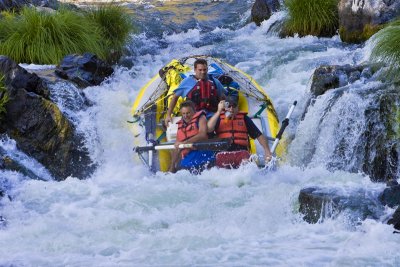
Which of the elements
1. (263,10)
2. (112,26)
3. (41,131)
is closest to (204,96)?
(41,131)

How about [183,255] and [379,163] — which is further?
[379,163]

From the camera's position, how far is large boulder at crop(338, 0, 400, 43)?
417 inches

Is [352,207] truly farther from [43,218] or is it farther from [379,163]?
[43,218]

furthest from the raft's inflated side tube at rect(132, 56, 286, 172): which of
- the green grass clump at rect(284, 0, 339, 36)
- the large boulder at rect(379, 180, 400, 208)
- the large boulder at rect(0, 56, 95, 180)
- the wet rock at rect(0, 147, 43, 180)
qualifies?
the green grass clump at rect(284, 0, 339, 36)

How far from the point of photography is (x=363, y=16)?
35.6 ft

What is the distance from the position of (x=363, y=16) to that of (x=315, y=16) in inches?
42.0

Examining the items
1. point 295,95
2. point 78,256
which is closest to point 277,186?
point 78,256

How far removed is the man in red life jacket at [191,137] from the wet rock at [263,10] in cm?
679

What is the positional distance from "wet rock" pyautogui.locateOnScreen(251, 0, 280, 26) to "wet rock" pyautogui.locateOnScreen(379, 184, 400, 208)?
8.50 metres

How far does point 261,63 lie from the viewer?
36.0 feet

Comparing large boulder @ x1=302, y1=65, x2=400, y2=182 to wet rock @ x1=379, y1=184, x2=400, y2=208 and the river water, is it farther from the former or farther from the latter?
wet rock @ x1=379, y1=184, x2=400, y2=208

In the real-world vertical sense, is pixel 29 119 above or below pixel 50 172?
above

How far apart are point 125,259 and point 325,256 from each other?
1331mm

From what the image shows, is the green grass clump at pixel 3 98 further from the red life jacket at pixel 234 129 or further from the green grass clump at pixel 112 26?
the green grass clump at pixel 112 26
